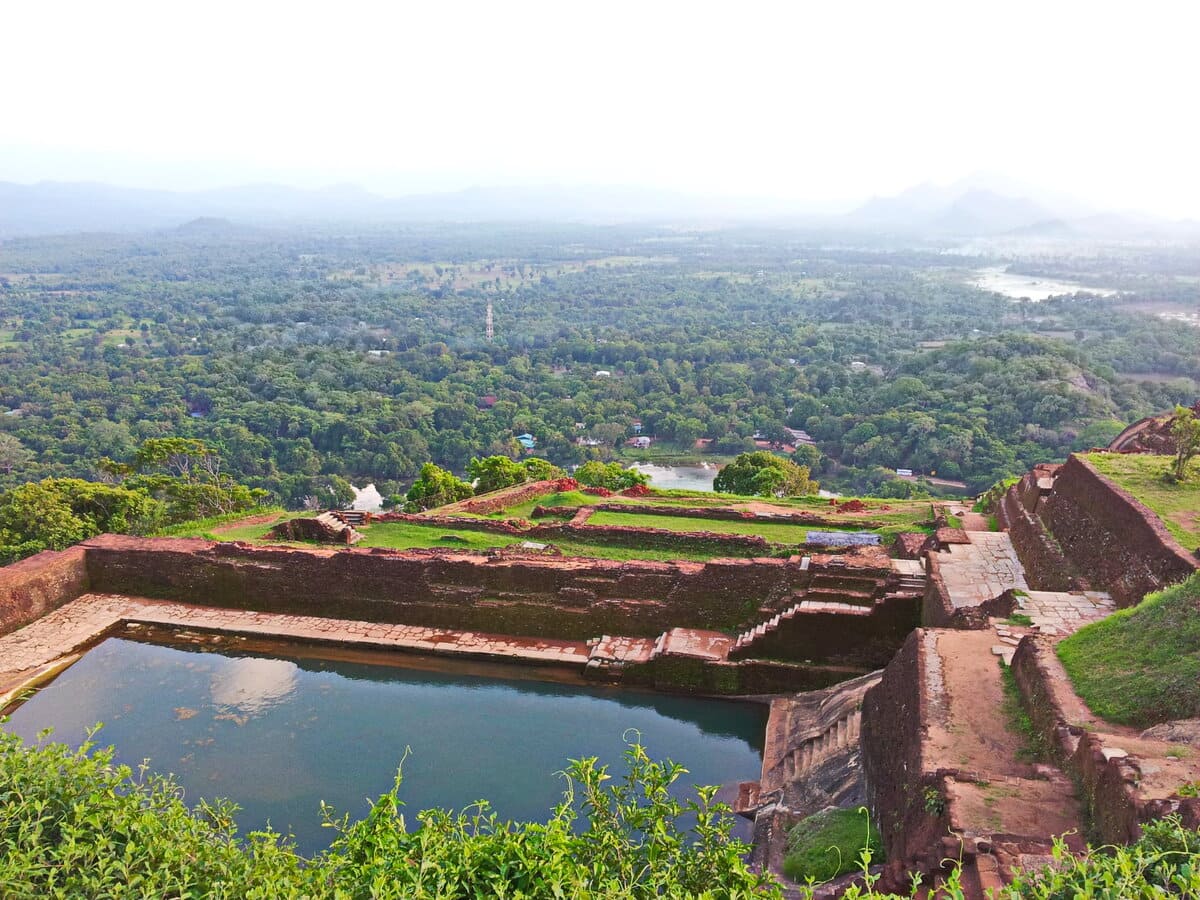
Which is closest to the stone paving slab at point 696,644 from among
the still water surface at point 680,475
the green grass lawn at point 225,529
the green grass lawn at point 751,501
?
the green grass lawn at point 751,501

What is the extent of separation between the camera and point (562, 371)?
229 feet

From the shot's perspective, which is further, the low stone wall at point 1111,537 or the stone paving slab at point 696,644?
the stone paving slab at point 696,644

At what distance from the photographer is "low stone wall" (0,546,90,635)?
1627 centimetres

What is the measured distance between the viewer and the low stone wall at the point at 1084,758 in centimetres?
622

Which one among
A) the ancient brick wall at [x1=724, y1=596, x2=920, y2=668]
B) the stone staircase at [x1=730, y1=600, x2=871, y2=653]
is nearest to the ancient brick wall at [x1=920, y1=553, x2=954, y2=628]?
the ancient brick wall at [x1=724, y1=596, x2=920, y2=668]

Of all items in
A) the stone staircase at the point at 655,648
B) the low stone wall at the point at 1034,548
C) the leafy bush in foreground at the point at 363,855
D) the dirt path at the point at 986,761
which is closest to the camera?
the leafy bush in foreground at the point at 363,855

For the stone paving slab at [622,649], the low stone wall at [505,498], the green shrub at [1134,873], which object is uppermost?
the green shrub at [1134,873]

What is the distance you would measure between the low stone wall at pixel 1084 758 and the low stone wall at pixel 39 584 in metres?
18.0

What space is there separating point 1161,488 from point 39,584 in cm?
2131

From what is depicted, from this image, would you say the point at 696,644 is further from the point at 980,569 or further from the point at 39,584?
the point at 39,584

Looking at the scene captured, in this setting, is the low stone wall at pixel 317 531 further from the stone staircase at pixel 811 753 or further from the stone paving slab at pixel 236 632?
the stone staircase at pixel 811 753

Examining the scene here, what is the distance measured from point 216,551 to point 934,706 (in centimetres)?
1448

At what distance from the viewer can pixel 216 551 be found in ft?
57.0

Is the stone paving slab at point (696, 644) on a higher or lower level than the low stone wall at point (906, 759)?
lower
